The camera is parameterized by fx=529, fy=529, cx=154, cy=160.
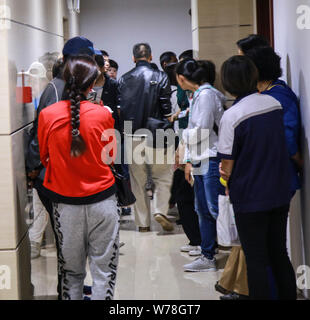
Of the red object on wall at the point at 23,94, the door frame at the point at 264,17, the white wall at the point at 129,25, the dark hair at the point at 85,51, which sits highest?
the white wall at the point at 129,25

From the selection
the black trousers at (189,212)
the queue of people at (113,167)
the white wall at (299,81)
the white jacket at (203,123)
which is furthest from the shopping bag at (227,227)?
the black trousers at (189,212)

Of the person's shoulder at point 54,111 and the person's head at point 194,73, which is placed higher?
the person's head at point 194,73

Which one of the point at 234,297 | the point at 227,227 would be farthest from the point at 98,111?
the point at 234,297

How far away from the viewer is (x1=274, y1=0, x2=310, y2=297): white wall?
2.94 metres

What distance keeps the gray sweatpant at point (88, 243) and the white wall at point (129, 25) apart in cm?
661

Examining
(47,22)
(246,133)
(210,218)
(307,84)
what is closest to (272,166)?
(246,133)

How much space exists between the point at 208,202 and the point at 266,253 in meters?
1.30

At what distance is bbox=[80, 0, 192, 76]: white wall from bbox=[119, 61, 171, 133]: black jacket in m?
4.13

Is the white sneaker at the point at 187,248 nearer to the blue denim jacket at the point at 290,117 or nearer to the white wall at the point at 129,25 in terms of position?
the blue denim jacket at the point at 290,117

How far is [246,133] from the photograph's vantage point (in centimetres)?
249

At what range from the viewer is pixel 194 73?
3969 mm

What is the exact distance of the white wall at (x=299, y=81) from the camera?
2.94m

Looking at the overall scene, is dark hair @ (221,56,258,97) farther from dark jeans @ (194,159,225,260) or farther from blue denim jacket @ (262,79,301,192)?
dark jeans @ (194,159,225,260)

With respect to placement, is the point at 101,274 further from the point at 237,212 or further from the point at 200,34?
the point at 200,34
